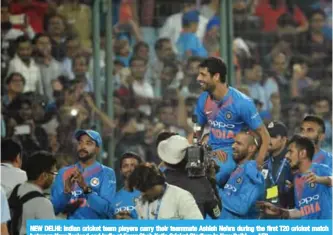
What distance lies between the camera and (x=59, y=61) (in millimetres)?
13359

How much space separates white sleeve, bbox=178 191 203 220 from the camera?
9.80 m

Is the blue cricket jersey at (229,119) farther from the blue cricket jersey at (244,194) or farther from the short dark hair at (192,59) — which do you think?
the short dark hair at (192,59)

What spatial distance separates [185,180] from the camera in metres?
10.3

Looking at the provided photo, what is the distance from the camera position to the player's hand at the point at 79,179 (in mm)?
11133

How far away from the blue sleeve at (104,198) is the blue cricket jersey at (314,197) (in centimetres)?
139

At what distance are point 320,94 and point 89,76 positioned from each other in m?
2.29

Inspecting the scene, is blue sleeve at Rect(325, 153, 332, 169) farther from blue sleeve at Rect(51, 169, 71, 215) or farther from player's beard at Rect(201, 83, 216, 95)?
blue sleeve at Rect(51, 169, 71, 215)

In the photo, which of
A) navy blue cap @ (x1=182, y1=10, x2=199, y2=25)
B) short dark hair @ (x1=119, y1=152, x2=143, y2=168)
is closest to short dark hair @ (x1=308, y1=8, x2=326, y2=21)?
navy blue cap @ (x1=182, y1=10, x2=199, y2=25)

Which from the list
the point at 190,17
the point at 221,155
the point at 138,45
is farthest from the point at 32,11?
the point at 221,155

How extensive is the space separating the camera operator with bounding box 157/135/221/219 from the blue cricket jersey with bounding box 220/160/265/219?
0.12m

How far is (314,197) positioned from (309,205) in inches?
3.1

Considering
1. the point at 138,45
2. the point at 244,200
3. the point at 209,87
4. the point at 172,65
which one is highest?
the point at 209,87

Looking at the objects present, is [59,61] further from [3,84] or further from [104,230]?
[104,230]

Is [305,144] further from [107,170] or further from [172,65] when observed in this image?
[172,65]
